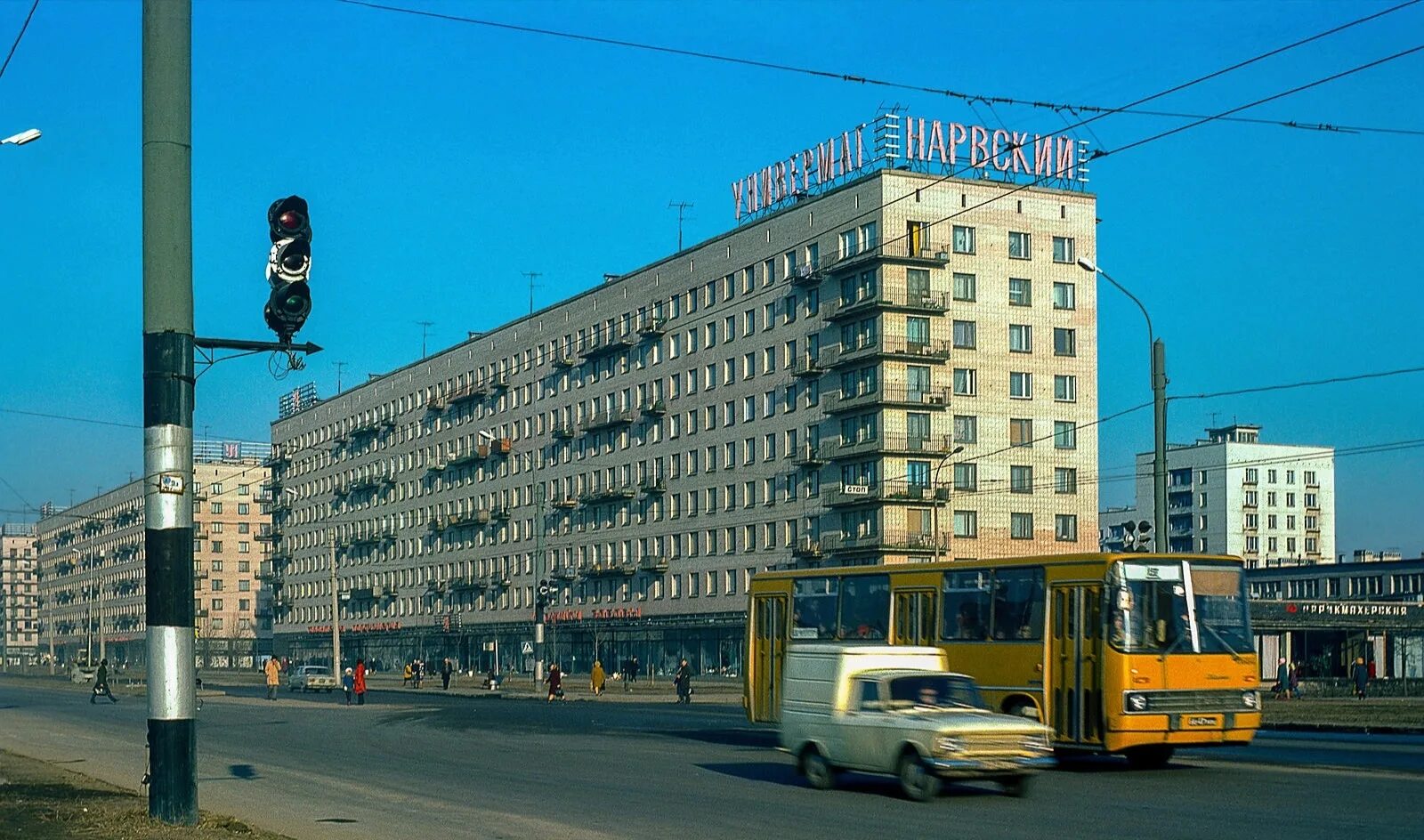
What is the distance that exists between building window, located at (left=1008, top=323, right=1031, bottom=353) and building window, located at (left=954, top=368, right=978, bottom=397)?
2501 mm

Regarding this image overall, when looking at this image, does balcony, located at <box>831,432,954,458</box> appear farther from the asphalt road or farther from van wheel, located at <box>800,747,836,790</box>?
van wheel, located at <box>800,747,836,790</box>

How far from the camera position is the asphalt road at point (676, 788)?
612 inches

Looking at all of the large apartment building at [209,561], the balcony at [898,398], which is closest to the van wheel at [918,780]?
the balcony at [898,398]

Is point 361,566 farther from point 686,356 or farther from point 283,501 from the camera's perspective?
point 686,356

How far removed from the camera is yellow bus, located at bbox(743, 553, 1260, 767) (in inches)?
847

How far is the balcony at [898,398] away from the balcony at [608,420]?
863 inches

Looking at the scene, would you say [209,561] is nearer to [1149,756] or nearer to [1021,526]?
[1021,526]

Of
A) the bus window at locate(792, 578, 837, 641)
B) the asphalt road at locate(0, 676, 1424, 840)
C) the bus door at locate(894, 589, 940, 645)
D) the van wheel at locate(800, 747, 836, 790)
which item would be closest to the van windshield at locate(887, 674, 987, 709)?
the asphalt road at locate(0, 676, 1424, 840)

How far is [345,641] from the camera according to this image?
138875mm

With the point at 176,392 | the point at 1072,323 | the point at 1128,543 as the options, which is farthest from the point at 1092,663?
the point at 1072,323

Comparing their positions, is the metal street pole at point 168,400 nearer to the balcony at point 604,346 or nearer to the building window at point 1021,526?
the building window at point 1021,526

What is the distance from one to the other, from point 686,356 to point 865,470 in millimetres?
18235

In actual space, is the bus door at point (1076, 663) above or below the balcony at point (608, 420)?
below

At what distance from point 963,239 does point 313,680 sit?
1477 inches
